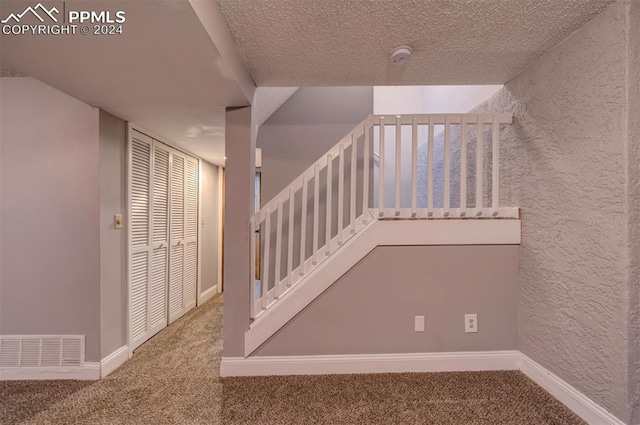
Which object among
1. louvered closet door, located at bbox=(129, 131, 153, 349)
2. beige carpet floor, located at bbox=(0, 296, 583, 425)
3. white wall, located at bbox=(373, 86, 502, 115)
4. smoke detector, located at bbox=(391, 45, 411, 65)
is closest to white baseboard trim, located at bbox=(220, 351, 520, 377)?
beige carpet floor, located at bbox=(0, 296, 583, 425)

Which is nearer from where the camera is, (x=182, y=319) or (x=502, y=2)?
(x=502, y=2)

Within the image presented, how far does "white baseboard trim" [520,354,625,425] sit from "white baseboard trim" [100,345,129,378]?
2900mm

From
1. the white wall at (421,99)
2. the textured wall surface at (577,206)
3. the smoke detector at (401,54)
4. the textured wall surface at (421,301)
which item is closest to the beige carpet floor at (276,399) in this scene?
the textured wall surface at (421,301)

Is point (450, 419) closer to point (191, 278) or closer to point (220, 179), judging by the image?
point (191, 278)

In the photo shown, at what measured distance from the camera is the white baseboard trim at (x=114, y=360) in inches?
70.6

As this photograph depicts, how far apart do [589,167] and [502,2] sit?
96cm

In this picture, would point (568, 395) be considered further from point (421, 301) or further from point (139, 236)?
point (139, 236)

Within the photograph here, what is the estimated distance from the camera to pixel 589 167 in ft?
4.53

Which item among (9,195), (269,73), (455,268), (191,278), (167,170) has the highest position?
(269,73)

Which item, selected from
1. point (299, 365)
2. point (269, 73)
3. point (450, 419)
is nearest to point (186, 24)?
point (269, 73)

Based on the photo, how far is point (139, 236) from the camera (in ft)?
7.31

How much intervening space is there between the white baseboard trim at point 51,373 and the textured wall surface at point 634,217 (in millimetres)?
3048

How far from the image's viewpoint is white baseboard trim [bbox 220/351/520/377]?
1.82 metres

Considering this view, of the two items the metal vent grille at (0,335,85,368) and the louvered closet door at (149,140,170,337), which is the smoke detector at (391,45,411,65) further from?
the metal vent grille at (0,335,85,368)
